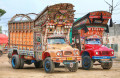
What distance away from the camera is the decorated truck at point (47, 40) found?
12844mm

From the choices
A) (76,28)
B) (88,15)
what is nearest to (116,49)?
(76,28)

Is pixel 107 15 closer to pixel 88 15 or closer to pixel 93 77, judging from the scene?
pixel 88 15

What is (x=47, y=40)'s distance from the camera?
1393 centimetres

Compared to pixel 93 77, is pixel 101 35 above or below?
above

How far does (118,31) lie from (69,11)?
15.7 metres

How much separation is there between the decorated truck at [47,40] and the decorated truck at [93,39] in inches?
91.3

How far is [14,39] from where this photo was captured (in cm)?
1716

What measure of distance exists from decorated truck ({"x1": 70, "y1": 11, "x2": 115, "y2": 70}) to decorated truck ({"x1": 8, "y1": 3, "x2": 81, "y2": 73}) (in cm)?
232

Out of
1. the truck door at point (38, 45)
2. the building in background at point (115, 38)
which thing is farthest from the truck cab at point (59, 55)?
Result: the building in background at point (115, 38)

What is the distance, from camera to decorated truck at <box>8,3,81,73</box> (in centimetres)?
1284

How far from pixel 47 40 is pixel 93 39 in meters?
4.72

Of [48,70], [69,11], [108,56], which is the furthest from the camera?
[108,56]

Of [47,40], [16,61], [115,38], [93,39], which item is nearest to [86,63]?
[93,39]

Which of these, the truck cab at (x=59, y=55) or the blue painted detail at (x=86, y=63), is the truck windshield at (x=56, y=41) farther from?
the blue painted detail at (x=86, y=63)
